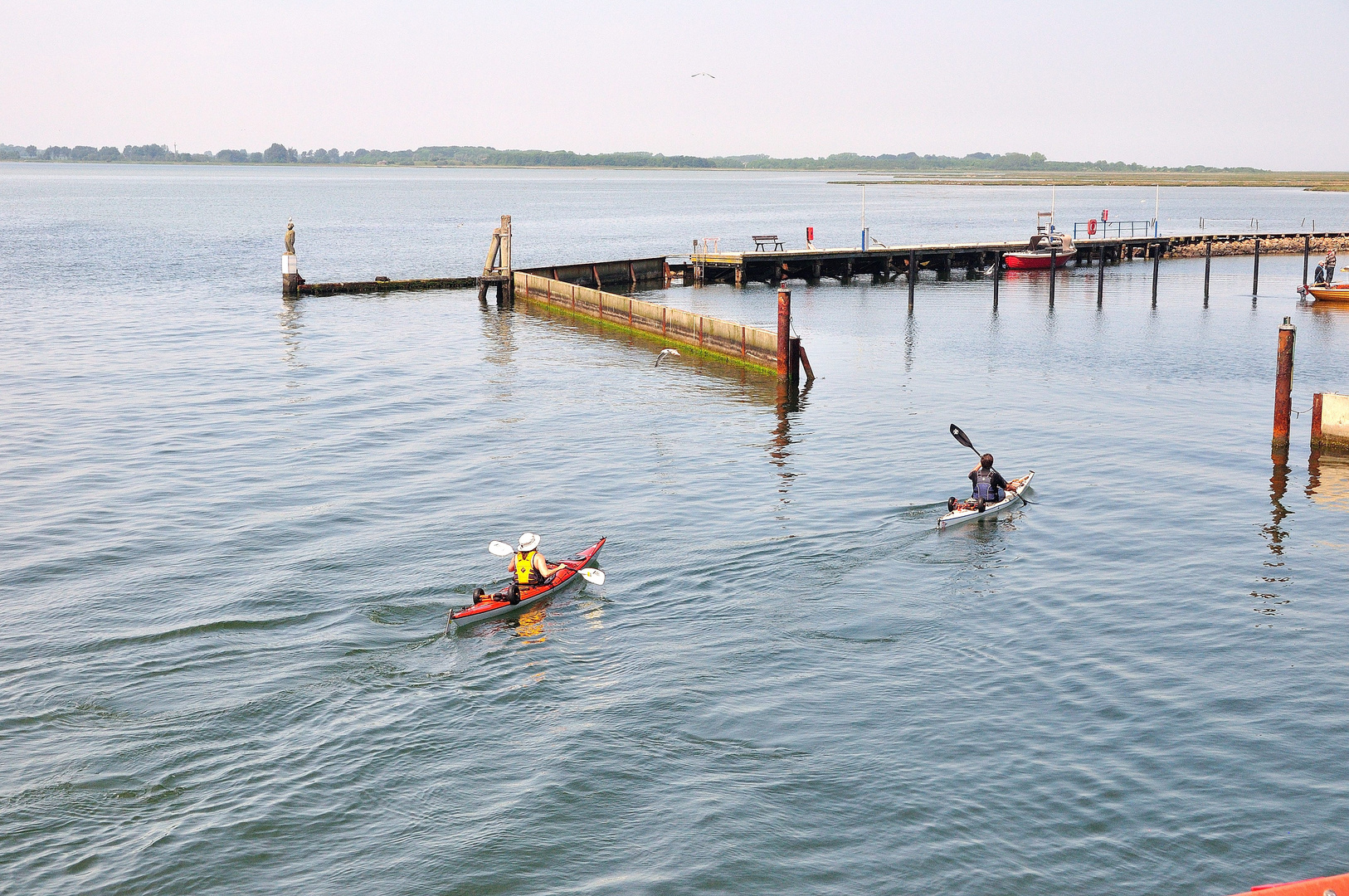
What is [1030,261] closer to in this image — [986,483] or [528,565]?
[986,483]

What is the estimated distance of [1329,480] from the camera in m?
29.4

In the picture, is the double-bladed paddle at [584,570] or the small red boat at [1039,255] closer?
the double-bladed paddle at [584,570]

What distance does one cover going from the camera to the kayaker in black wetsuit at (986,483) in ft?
84.3

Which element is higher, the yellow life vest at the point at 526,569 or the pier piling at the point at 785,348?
the pier piling at the point at 785,348

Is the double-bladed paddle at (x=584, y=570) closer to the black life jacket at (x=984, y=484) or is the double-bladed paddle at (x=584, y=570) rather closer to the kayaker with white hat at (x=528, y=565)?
the kayaker with white hat at (x=528, y=565)

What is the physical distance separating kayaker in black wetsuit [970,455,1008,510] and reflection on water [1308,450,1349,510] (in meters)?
8.41

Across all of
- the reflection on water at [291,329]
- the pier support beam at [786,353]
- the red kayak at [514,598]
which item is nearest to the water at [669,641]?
the red kayak at [514,598]

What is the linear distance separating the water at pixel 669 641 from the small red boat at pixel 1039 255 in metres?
41.7

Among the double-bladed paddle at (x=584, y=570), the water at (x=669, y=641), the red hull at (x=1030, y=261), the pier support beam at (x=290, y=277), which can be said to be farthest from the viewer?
the red hull at (x=1030, y=261)

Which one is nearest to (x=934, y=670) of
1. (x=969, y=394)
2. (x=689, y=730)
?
(x=689, y=730)

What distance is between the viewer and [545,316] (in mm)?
61219

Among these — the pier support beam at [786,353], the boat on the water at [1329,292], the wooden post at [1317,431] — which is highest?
the boat on the water at [1329,292]

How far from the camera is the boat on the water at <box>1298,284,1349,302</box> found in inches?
2415

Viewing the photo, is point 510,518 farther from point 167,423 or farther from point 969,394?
point 969,394
